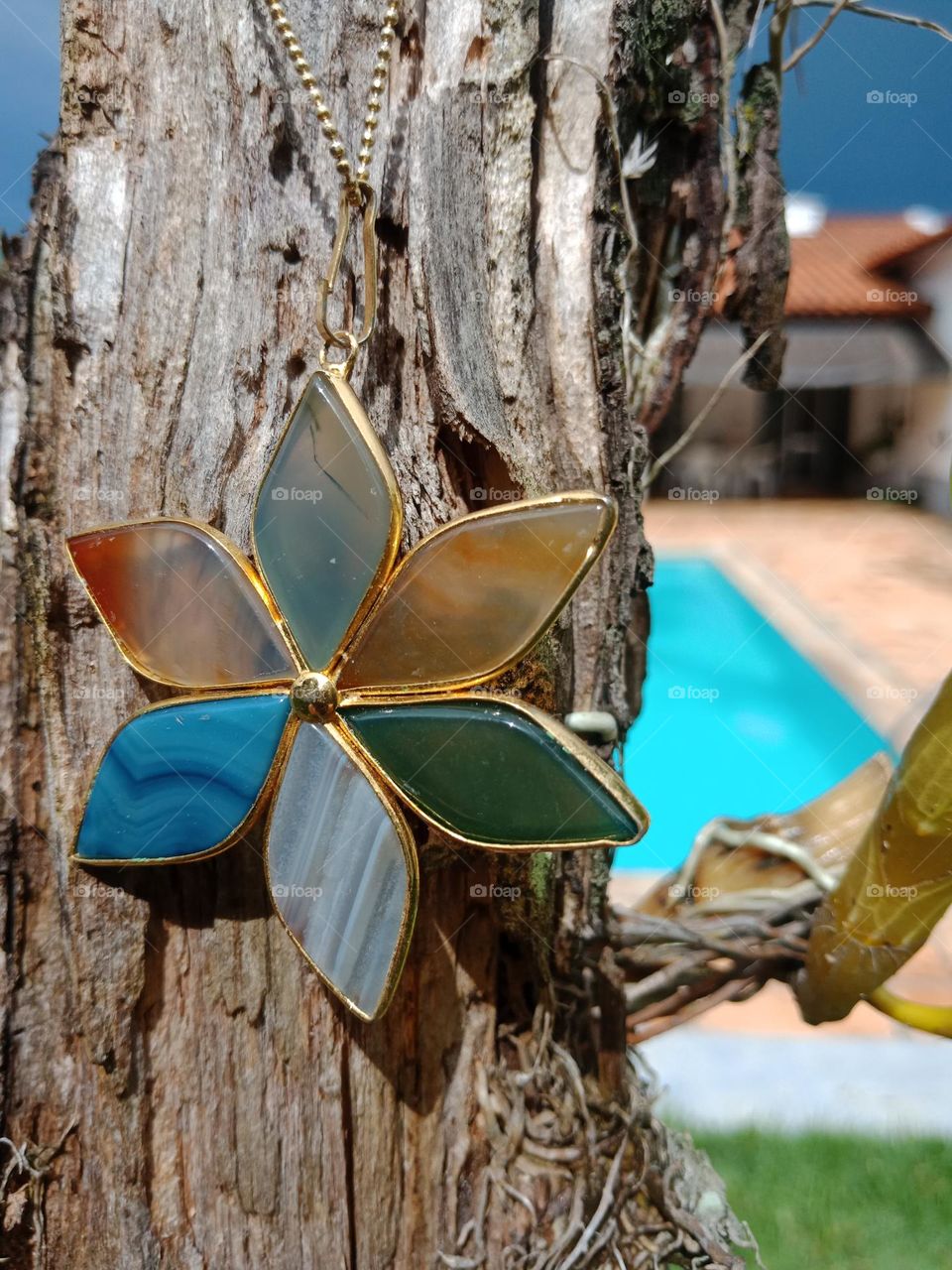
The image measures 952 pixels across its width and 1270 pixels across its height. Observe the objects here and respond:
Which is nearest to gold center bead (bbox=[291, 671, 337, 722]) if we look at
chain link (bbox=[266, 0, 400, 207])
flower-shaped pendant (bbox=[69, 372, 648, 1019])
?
flower-shaped pendant (bbox=[69, 372, 648, 1019])

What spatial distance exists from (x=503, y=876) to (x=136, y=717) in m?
0.25

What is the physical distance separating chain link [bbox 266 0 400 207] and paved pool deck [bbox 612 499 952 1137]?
2.15 feet

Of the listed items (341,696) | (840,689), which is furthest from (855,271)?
(341,696)

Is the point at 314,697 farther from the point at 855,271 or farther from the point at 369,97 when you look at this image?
the point at 855,271

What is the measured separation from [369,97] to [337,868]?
46 cm

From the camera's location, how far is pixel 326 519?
524 millimetres

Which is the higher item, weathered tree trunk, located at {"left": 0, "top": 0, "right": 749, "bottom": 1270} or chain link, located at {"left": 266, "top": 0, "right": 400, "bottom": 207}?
chain link, located at {"left": 266, "top": 0, "right": 400, "bottom": 207}

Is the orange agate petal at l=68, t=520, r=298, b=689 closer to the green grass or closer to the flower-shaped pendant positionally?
the flower-shaped pendant

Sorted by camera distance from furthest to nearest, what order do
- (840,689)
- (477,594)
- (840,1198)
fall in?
(840,689)
(840,1198)
(477,594)

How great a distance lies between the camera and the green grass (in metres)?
0.96

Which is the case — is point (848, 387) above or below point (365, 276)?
above

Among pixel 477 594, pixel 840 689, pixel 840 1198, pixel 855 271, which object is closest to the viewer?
pixel 477 594

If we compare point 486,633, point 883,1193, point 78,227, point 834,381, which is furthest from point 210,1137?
point 834,381

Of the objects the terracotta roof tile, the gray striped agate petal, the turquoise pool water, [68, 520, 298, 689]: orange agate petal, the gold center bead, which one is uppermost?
the terracotta roof tile
